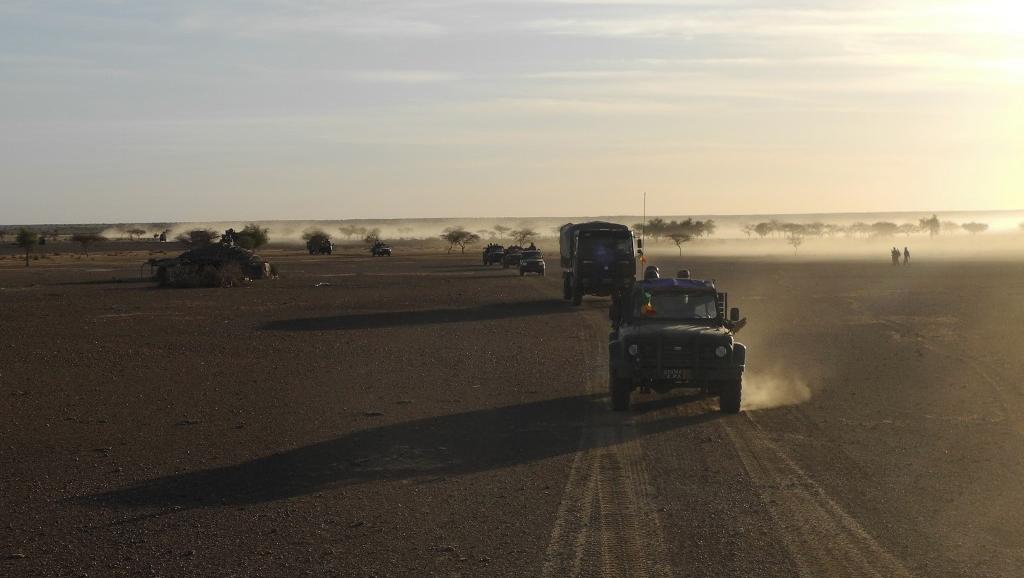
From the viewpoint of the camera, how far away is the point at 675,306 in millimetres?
17906

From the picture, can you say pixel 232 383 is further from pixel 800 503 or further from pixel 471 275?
pixel 471 275

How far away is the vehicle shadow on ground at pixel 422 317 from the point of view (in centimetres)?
3391

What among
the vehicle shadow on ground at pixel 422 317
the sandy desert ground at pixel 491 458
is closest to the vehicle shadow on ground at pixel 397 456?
the sandy desert ground at pixel 491 458

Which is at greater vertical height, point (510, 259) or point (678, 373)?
point (678, 373)

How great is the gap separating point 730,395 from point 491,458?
469 centimetres

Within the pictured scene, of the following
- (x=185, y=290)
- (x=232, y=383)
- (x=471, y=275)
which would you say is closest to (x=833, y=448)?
(x=232, y=383)

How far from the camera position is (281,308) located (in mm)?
41531

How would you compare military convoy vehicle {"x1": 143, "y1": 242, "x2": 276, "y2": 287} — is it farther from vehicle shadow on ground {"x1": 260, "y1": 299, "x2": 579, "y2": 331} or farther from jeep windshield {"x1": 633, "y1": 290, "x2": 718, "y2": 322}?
jeep windshield {"x1": 633, "y1": 290, "x2": 718, "y2": 322}

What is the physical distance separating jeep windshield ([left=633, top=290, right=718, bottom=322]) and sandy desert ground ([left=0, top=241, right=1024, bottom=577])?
4.59 feet

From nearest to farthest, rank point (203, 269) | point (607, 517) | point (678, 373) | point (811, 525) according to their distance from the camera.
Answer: point (811, 525) < point (607, 517) < point (678, 373) < point (203, 269)

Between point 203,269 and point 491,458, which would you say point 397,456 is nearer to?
point 491,458

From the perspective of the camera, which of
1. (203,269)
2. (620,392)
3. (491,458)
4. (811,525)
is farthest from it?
(203,269)

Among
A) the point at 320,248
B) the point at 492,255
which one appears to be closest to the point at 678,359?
the point at 492,255

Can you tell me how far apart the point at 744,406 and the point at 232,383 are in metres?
9.18
